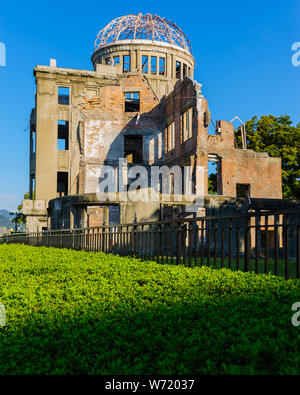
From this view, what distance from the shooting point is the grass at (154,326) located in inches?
119

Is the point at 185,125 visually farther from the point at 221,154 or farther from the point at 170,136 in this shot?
the point at 221,154

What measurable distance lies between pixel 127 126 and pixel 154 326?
1187 inches

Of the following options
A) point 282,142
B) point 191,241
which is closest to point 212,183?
point 282,142

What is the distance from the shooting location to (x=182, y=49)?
39.3m

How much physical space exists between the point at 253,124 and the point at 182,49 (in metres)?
9.90

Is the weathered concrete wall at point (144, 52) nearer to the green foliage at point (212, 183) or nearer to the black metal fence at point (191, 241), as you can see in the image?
the green foliage at point (212, 183)

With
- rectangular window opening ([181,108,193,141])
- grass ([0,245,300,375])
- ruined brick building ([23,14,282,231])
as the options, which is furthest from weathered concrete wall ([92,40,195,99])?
grass ([0,245,300,375])

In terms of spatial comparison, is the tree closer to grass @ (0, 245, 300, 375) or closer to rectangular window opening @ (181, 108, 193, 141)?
rectangular window opening @ (181, 108, 193, 141)

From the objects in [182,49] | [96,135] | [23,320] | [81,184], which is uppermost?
[182,49]

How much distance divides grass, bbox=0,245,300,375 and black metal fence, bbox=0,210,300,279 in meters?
0.67

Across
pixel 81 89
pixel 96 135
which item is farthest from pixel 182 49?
pixel 96 135

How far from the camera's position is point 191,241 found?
8352 mm

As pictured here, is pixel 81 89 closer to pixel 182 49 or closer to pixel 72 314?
pixel 182 49

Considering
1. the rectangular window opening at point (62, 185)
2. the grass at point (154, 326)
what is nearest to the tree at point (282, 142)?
the rectangular window opening at point (62, 185)
